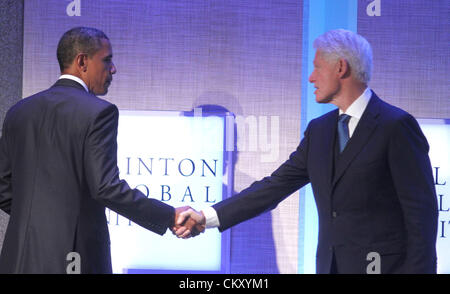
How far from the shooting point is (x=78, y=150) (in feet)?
7.59

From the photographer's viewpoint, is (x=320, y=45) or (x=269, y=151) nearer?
(x=320, y=45)

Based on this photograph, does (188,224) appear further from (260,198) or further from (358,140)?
(358,140)

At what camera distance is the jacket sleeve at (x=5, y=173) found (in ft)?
8.09

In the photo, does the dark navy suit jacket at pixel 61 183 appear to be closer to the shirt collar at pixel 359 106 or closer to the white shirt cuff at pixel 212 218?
the white shirt cuff at pixel 212 218

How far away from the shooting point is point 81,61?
250cm

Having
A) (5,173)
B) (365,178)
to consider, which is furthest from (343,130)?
(5,173)

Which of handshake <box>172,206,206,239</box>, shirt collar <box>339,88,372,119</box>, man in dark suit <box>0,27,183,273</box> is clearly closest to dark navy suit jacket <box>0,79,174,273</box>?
man in dark suit <box>0,27,183,273</box>

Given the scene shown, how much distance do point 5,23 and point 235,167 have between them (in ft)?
4.99

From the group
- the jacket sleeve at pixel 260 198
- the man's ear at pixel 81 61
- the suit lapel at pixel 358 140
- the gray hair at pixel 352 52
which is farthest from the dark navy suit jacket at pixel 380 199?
the man's ear at pixel 81 61

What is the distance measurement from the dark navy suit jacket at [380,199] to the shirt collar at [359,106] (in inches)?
1.5

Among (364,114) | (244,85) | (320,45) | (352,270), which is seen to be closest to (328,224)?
(352,270)

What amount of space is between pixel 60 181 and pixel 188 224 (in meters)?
0.82

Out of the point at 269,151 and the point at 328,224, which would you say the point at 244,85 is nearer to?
the point at 269,151
